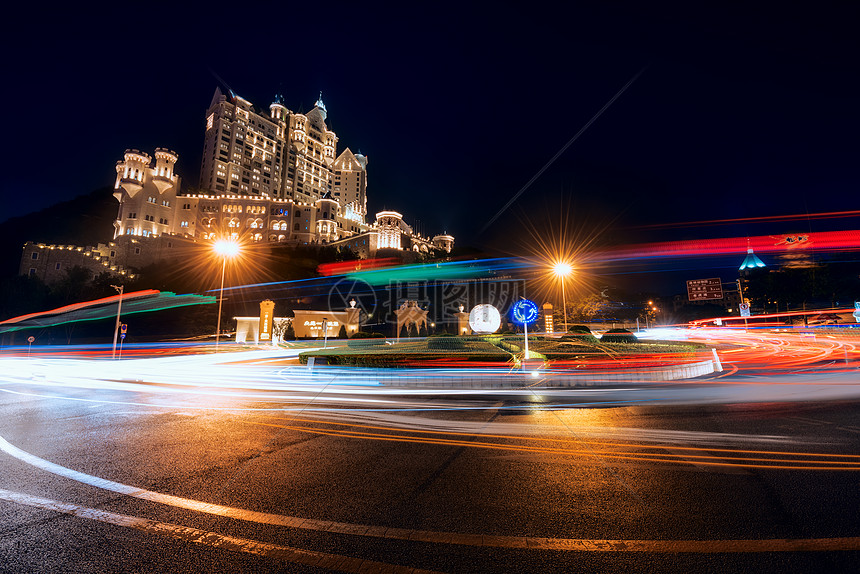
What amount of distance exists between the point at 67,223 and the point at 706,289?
162 m

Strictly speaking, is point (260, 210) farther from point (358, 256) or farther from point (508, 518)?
point (508, 518)

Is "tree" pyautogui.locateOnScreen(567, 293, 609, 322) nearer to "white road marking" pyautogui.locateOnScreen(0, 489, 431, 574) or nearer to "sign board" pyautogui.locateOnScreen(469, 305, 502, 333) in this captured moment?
"sign board" pyautogui.locateOnScreen(469, 305, 502, 333)

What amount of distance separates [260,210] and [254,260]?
20.9 m

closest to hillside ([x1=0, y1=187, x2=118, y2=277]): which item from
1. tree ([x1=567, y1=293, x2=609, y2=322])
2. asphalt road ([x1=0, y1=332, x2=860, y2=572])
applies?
tree ([x1=567, y1=293, x2=609, y2=322])

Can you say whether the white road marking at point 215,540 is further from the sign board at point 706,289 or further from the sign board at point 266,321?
the sign board at point 266,321

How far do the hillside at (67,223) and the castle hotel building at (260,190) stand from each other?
3256 cm

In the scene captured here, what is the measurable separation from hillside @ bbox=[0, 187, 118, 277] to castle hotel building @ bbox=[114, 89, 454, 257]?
1282 inches

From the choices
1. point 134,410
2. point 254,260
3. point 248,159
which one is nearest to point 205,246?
point 254,260

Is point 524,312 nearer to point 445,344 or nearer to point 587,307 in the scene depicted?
point 445,344

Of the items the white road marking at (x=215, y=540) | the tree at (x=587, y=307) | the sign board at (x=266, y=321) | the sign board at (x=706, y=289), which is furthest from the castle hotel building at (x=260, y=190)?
the white road marking at (x=215, y=540)

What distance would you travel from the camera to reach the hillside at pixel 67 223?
355 ft

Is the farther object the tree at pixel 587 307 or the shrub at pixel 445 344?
the tree at pixel 587 307

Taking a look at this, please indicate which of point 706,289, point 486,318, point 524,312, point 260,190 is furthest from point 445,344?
point 260,190

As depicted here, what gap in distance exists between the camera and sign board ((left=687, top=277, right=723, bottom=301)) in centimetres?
2769
